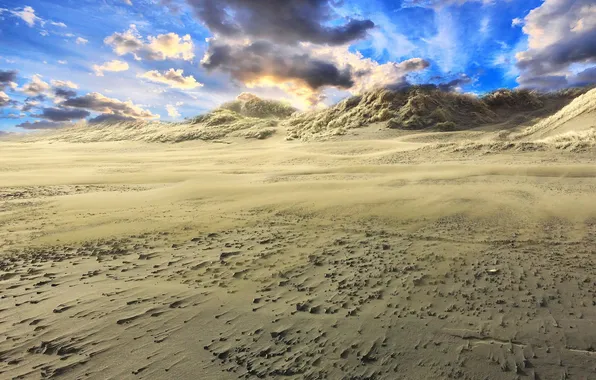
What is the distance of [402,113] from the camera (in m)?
31.1

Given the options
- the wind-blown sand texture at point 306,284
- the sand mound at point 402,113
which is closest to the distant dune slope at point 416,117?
the sand mound at point 402,113

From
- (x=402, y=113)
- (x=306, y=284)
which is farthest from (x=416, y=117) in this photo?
(x=306, y=284)

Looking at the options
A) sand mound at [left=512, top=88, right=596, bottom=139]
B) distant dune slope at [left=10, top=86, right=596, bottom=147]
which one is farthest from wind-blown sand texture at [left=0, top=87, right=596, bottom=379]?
distant dune slope at [left=10, top=86, right=596, bottom=147]

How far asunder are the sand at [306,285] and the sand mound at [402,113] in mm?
21334

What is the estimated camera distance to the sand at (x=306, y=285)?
295 cm

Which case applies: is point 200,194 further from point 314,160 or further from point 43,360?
point 314,160

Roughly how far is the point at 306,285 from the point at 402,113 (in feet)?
97.3

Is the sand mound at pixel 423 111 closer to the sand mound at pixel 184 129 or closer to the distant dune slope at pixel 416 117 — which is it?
the distant dune slope at pixel 416 117

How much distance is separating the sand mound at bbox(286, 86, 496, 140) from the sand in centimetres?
2133

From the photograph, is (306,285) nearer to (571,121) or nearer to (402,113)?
(571,121)

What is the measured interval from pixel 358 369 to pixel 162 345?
177 centimetres

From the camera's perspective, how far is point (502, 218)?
6.62 metres

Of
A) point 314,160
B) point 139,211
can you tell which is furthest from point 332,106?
point 139,211

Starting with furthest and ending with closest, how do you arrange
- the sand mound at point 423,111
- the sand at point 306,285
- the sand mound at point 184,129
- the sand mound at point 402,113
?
the sand mound at point 184,129
the sand mound at point 423,111
the sand mound at point 402,113
the sand at point 306,285
